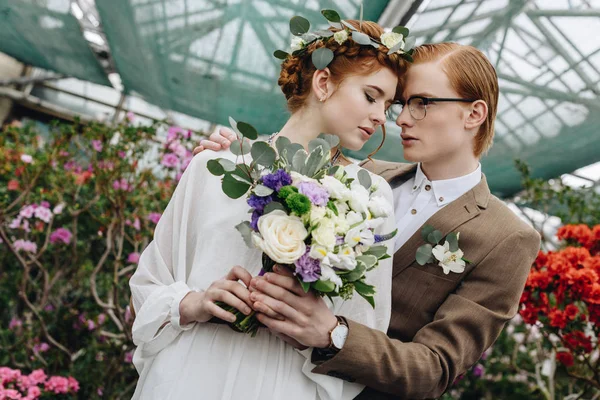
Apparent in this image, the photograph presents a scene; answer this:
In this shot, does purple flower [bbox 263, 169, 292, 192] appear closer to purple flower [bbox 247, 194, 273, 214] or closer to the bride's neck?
purple flower [bbox 247, 194, 273, 214]

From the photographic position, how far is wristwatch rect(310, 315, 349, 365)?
1460 millimetres

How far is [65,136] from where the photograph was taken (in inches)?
163

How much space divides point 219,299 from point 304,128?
681mm

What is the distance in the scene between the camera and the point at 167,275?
1.61 meters

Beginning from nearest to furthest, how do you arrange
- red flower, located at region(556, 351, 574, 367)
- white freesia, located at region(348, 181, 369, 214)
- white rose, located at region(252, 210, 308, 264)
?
white rose, located at region(252, 210, 308, 264) → white freesia, located at region(348, 181, 369, 214) → red flower, located at region(556, 351, 574, 367)

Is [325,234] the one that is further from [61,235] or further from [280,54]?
[61,235]

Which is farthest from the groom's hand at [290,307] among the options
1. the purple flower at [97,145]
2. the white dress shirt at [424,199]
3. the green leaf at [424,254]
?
the purple flower at [97,145]

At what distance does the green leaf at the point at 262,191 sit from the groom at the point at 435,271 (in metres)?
0.24

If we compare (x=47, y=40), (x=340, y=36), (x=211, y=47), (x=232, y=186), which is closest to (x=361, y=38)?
(x=340, y=36)

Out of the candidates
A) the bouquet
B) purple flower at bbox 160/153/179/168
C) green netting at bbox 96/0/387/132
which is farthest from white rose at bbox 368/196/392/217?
purple flower at bbox 160/153/179/168

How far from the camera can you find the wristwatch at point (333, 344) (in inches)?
57.5

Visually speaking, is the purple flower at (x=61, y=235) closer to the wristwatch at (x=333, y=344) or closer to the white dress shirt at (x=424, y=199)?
the white dress shirt at (x=424, y=199)

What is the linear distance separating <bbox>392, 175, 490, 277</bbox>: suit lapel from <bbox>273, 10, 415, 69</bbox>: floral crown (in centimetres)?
58

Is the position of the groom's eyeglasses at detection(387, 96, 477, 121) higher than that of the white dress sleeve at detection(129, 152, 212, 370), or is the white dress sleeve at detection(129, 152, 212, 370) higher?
the groom's eyeglasses at detection(387, 96, 477, 121)
